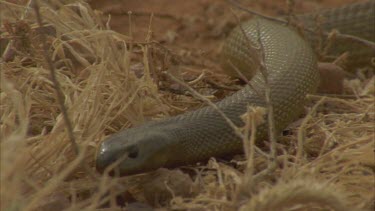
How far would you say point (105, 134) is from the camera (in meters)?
2.74

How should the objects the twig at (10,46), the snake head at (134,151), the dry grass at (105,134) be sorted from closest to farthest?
1. the dry grass at (105,134)
2. the snake head at (134,151)
3. the twig at (10,46)

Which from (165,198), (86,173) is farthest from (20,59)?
(165,198)

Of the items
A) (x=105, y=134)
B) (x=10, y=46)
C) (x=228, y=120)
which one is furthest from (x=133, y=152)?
(x=10, y=46)

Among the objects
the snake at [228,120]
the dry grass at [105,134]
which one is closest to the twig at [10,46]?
the dry grass at [105,134]

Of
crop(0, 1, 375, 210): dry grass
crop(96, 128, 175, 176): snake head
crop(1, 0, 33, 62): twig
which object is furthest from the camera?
crop(1, 0, 33, 62): twig

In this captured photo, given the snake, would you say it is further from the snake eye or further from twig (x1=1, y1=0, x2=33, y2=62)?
twig (x1=1, y1=0, x2=33, y2=62)

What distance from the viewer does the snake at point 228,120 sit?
→ 248cm

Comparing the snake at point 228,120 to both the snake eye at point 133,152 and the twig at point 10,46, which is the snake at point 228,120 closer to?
the snake eye at point 133,152

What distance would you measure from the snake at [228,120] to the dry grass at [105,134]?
0.24ft

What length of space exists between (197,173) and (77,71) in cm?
85

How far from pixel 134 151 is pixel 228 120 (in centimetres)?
41

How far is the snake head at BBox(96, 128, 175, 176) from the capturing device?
242 cm

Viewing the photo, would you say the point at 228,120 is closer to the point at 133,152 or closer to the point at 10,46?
the point at 133,152

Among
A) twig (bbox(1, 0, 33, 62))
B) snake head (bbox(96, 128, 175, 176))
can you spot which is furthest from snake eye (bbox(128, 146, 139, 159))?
twig (bbox(1, 0, 33, 62))
